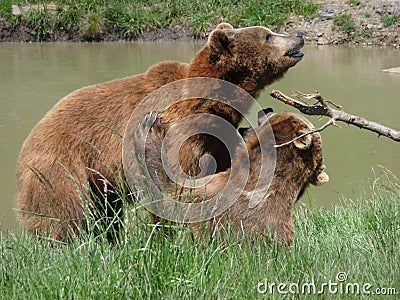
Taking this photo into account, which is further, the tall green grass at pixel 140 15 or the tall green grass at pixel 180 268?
the tall green grass at pixel 140 15

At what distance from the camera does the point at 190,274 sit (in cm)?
324

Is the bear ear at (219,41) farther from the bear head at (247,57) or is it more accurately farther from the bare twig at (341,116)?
the bare twig at (341,116)

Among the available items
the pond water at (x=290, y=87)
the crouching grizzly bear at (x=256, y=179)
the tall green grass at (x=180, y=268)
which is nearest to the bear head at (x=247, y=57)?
the pond water at (x=290, y=87)

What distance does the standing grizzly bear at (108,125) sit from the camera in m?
4.64

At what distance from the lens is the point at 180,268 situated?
10.7ft

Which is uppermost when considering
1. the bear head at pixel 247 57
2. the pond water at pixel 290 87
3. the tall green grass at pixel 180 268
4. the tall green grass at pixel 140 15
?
the bear head at pixel 247 57

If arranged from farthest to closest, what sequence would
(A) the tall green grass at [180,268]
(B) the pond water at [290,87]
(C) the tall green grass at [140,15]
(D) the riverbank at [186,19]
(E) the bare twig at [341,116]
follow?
(C) the tall green grass at [140,15], (D) the riverbank at [186,19], (B) the pond water at [290,87], (E) the bare twig at [341,116], (A) the tall green grass at [180,268]

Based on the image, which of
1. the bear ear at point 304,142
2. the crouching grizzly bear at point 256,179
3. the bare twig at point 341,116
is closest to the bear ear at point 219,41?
the bare twig at point 341,116

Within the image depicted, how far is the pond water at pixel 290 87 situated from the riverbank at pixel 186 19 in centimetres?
60

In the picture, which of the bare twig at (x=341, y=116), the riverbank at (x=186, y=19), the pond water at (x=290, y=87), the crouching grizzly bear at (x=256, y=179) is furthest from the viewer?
the riverbank at (x=186, y=19)

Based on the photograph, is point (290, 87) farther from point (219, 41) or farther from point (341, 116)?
point (341, 116)

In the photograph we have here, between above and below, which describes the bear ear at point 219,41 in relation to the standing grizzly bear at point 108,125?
above

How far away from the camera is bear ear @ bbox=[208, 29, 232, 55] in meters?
5.05

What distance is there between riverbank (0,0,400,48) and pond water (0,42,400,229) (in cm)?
60
